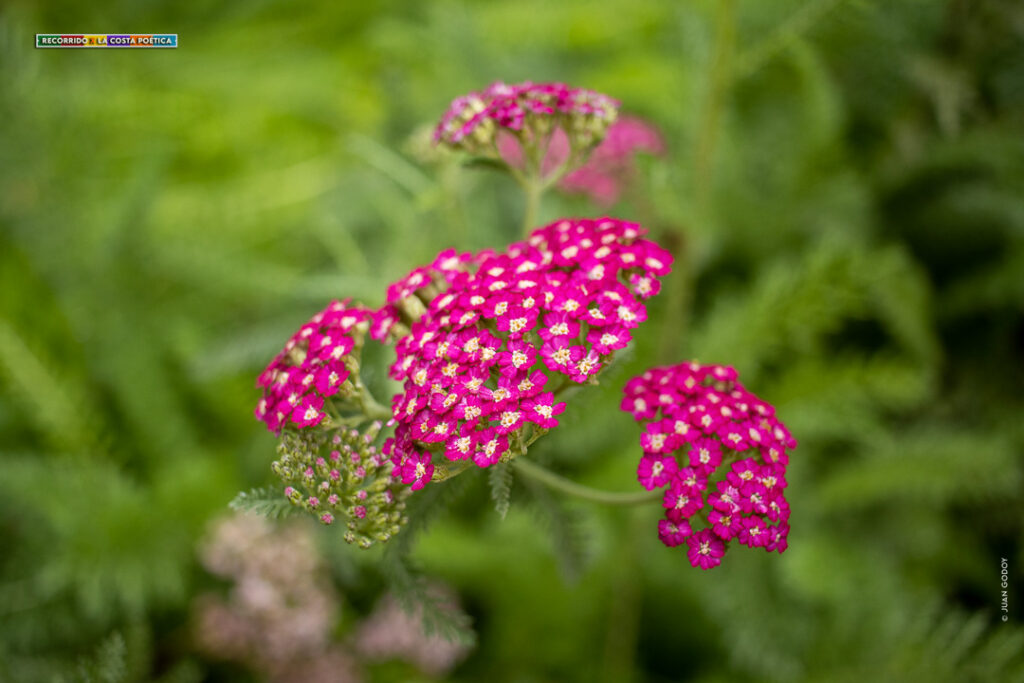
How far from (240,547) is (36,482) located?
0.53m

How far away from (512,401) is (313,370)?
238mm

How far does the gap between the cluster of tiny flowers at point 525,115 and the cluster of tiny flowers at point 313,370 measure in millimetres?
288

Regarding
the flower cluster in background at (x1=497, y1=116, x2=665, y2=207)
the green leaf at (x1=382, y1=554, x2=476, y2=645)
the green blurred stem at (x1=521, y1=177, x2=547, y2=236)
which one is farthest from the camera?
the flower cluster in background at (x1=497, y1=116, x2=665, y2=207)

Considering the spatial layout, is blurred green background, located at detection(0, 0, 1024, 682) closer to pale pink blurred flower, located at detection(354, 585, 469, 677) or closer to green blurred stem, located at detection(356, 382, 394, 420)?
pale pink blurred flower, located at detection(354, 585, 469, 677)

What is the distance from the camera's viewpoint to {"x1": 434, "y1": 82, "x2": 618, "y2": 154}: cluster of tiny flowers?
0.97 metres

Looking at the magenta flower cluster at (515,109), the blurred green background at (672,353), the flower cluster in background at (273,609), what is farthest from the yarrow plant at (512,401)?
the flower cluster in background at (273,609)

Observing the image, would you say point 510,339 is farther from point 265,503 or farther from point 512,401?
point 265,503

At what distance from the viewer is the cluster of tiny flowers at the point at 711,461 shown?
774 millimetres

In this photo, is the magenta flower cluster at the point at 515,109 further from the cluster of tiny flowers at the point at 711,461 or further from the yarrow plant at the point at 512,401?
the cluster of tiny flowers at the point at 711,461

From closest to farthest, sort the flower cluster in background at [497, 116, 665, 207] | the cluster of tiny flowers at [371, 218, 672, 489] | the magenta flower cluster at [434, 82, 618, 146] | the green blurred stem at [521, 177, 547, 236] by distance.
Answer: the cluster of tiny flowers at [371, 218, 672, 489] → the magenta flower cluster at [434, 82, 618, 146] → the green blurred stem at [521, 177, 547, 236] → the flower cluster in background at [497, 116, 665, 207]

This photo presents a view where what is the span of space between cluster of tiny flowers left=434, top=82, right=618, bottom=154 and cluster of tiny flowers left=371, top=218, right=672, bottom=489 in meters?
0.18

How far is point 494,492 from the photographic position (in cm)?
77

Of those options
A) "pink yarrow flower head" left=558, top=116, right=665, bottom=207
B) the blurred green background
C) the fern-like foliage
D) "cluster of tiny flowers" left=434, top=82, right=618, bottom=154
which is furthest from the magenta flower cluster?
"pink yarrow flower head" left=558, top=116, right=665, bottom=207

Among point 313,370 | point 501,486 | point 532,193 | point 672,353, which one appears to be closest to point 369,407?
point 313,370
